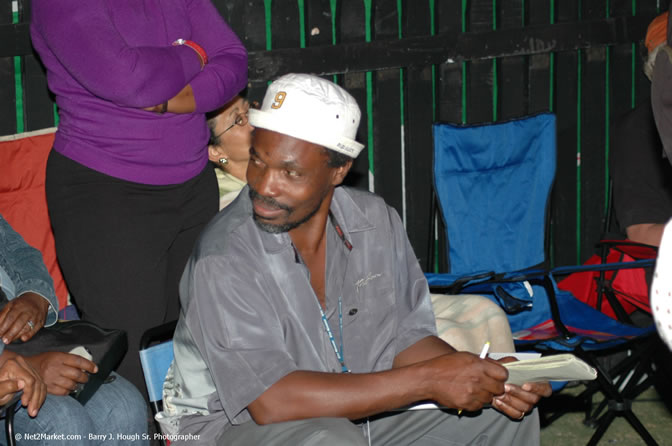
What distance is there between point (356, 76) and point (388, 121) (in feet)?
1.05

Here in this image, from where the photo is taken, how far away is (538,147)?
4766 millimetres

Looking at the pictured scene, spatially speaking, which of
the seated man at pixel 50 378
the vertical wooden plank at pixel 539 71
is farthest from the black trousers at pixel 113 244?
the vertical wooden plank at pixel 539 71

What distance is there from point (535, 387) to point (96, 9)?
1.95 meters

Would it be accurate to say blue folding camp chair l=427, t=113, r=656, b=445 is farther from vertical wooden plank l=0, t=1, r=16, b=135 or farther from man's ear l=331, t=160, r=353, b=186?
vertical wooden plank l=0, t=1, r=16, b=135

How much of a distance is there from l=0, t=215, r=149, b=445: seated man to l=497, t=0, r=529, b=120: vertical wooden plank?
2.89m

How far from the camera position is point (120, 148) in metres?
3.18

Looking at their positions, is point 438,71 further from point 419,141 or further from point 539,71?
point 539,71

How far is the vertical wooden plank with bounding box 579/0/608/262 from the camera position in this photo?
5.29 meters

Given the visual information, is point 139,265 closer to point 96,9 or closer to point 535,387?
point 96,9

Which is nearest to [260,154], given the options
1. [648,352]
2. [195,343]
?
[195,343]

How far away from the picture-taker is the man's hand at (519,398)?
268cm

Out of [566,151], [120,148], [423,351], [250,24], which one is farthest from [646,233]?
[120,148]

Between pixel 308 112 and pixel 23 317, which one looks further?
pixel 23 317

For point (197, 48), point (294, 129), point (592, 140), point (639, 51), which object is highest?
point (197, 48)
